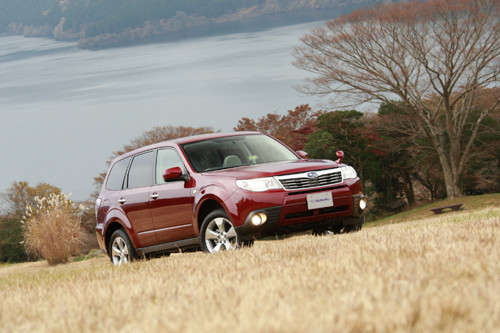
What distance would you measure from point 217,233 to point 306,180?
1.41 m

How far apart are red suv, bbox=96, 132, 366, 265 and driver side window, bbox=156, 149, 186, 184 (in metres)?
0.02

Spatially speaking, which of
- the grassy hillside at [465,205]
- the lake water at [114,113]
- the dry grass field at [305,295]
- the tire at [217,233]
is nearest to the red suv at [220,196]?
the tire at [217,233]

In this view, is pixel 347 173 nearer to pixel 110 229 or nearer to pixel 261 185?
pixel 261 185

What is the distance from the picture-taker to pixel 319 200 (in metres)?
8.62

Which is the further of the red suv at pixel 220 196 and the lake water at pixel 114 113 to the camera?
the lake water at pixel 114 113

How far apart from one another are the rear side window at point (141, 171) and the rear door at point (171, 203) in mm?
183

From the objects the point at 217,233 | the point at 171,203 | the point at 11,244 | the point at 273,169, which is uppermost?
the point at 273,169

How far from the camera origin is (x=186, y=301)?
4.18 m

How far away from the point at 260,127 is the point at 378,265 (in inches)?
2346

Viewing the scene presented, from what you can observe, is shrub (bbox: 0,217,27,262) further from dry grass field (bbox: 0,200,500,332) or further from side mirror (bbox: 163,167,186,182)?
dry grass field (bbox: 0,200,500,332)

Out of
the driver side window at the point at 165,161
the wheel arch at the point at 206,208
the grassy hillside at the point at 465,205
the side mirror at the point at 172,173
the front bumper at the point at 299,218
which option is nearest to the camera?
the front bumper at the point at 299,218

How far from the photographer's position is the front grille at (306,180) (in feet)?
28.0

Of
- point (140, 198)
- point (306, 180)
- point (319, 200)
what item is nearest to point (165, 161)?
point (140, 198)

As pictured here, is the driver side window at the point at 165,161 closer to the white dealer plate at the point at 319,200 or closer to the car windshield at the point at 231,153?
the car windshield at the point at 231,153
